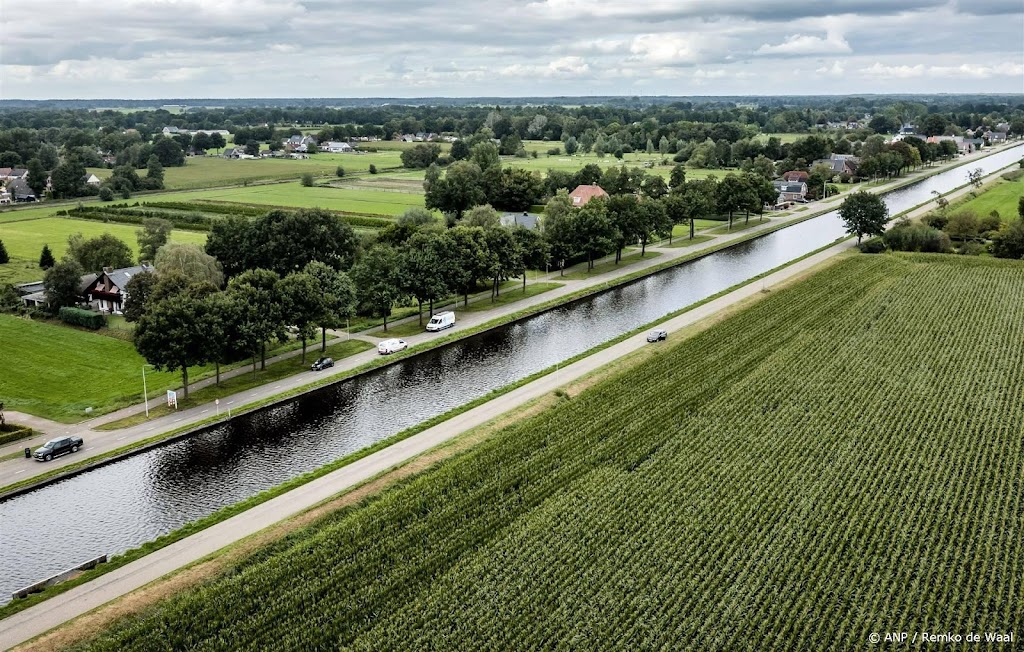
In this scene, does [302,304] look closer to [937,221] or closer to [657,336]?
[657,336]

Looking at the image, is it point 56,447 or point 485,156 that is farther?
point 485,156

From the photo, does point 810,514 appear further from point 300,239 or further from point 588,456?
point 300,239

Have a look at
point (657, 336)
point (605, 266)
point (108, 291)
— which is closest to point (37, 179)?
point (108, 291)

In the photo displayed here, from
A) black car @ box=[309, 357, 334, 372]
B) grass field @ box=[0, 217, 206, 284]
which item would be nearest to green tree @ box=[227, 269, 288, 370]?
black car @ box=[309, 357, 334, 372]

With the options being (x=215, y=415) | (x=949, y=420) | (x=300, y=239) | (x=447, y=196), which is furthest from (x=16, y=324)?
(x=949, y=420)

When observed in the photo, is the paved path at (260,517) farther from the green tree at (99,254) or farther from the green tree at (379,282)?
the green tree at (99,254)
